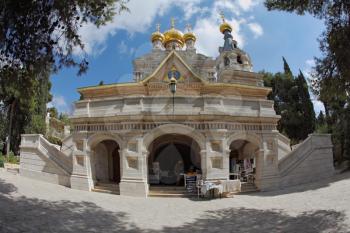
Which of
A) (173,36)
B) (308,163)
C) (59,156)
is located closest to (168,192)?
(59,156)

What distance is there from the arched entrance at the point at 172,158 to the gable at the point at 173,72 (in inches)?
187

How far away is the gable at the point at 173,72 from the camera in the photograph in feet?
71.3

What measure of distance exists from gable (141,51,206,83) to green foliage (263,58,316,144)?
16201 millimetres

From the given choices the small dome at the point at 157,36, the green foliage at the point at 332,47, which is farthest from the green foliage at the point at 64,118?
the green foliage at the point at 332,47

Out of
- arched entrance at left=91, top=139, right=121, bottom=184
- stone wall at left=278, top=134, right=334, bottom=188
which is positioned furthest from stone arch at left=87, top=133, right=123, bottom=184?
stone wall at left=278, top=134, right=334, bottom=188

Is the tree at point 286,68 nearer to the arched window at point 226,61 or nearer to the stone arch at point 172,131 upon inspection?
the arched window at point 226,61

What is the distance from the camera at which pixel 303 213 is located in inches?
441

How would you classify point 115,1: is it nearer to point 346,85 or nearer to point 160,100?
point 160,100

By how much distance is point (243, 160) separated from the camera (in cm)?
1989

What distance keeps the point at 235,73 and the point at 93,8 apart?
703 inches

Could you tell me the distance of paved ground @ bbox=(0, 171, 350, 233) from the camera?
9781 millimetres

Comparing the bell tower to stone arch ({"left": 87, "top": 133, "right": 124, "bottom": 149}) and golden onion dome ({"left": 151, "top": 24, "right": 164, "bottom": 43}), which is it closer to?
golden onion dome ({"left": 151, "top": 24, "right": 164, "bottom": 43})

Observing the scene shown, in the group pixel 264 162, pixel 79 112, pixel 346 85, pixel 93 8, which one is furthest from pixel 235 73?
pixel 93 8

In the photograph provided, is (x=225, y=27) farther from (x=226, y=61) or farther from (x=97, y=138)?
(x=97, y=138)
